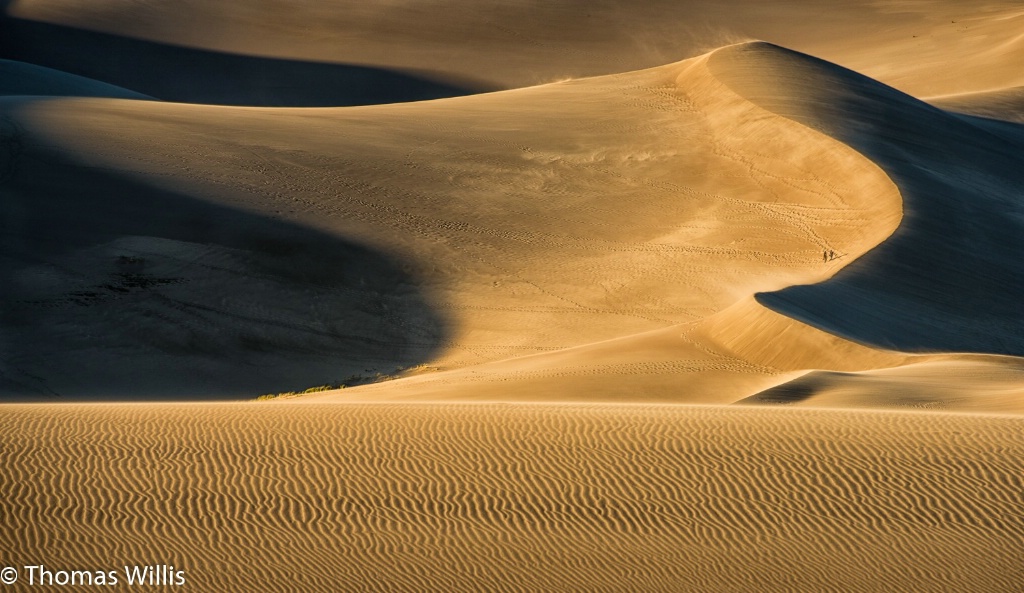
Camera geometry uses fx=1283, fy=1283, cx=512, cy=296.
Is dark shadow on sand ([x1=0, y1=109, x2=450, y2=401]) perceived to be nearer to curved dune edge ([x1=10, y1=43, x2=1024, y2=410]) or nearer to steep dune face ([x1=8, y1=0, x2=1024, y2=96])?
curved dune edge ([x1=10, y1=43, x2=1024, y2=410])

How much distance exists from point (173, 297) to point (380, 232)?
13.4ft

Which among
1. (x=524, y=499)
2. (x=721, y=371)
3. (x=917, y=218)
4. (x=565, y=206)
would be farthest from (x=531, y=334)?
(x=524, y=499)

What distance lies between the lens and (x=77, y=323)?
61.7ft

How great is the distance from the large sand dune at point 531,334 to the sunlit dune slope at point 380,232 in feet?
0.24

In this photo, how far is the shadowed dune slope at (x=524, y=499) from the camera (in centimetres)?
751

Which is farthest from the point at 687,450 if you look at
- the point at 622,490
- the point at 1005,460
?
the point at 1005,460

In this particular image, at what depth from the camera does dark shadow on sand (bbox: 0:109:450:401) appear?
1802cm

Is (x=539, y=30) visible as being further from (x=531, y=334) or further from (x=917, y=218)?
(x=531, y=334)

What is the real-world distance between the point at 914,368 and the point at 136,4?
1773 inches

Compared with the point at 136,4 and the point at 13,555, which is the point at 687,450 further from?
the point at 136,4

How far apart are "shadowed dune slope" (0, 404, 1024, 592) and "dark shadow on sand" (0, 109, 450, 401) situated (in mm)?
8101

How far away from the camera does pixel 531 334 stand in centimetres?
1927

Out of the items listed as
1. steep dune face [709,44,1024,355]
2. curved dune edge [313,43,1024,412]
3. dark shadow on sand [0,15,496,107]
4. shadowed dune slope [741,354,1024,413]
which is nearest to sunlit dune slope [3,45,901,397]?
steep dune face [709,44,1024,355]

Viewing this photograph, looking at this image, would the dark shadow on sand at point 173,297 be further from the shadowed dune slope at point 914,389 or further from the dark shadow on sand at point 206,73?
the dark shadow on sand at point 206,73
